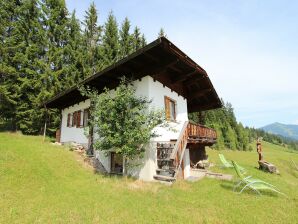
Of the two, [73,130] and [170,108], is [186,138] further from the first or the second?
[73,130]

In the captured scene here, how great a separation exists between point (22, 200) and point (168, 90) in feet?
29.3

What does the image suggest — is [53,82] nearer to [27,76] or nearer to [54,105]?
[27,76]

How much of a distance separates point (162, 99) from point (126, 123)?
3.11 m

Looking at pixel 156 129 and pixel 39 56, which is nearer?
pixel 156 129

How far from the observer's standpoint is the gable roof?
872 cm

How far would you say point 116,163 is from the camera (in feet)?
36.0

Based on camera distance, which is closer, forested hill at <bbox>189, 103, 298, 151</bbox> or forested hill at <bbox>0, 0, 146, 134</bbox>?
forested hill at <bbox>0, 0, 146, 134</bbox>

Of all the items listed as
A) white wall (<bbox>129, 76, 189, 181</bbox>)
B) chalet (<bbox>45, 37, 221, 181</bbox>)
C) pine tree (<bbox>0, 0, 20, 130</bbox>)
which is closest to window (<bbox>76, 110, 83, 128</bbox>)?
chalet (<bbox>45, 37, 221, 181</bbox>)

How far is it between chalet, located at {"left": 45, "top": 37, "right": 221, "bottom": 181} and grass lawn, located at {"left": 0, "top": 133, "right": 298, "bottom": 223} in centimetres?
128

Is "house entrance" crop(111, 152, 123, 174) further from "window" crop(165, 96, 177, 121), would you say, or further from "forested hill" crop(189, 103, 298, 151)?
"forested hill" crop(189, 103, 298, 151)

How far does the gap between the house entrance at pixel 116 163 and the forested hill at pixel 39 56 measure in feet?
43.2

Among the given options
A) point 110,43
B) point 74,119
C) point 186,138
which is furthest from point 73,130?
→ point 110,43

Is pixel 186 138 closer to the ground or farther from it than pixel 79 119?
closer to the ground

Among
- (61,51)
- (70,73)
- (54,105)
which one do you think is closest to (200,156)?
(54,105)
